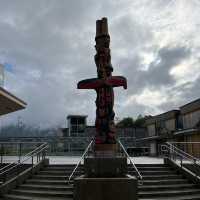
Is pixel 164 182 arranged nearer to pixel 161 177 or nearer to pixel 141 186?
pixel 161 177

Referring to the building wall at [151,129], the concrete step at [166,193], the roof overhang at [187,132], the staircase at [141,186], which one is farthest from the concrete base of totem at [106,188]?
the building wall at [151,129]

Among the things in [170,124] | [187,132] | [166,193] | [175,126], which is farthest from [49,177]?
[170,124]

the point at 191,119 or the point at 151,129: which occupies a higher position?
the point at 191,119

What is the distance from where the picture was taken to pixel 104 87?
13523mm

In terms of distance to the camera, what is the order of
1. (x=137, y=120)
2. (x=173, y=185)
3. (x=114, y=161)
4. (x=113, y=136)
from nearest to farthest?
(x=114, y=161) < (x=113, y=136) < (x=173, y=185) < (x=137, y=120)

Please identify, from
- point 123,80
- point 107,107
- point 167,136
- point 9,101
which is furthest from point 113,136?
point 167,136

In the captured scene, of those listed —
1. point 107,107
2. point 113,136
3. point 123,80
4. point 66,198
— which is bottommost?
point 66,198

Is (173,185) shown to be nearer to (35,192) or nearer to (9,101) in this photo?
(35,192)

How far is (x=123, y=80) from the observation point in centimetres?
1349

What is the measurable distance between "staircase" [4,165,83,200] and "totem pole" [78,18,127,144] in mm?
2422

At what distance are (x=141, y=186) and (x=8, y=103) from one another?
47.4ft

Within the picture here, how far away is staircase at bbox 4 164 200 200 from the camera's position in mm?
13539

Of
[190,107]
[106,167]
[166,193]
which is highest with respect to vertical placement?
[190,107]

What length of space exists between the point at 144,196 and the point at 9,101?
14.3 metres
